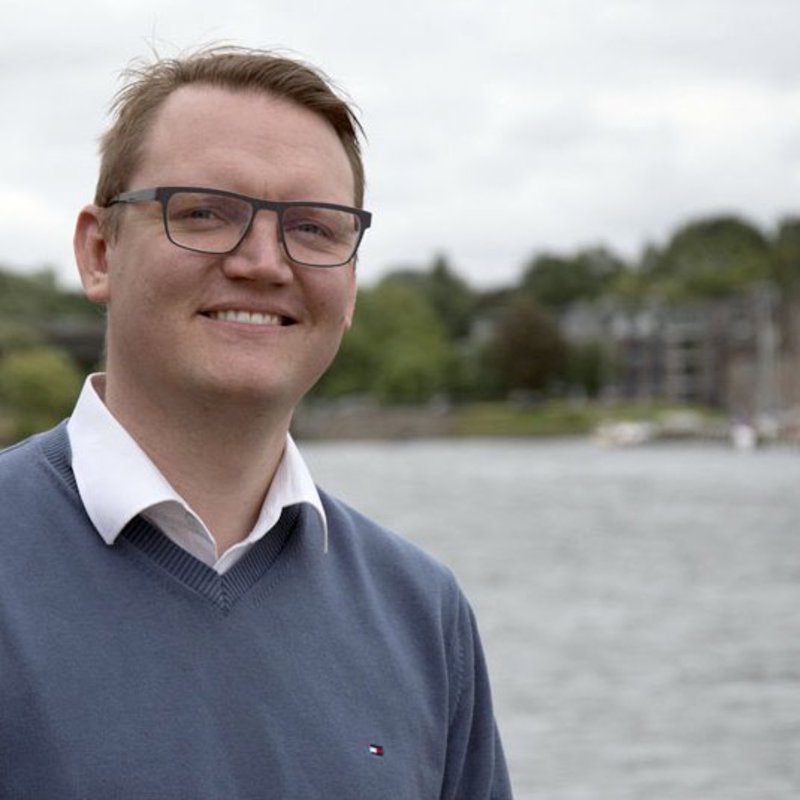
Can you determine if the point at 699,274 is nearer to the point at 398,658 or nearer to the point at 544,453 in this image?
the point at 544,453

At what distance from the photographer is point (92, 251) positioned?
99.1 inches

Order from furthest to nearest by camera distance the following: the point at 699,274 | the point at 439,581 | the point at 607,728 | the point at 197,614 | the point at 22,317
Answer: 1. the point at 699,274
2. the point at 22,317
3. the point at 607,728
4. the point at 439,581
5. the point at 197,614

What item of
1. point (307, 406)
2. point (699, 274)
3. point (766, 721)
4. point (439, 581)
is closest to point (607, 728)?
point (766, 721)

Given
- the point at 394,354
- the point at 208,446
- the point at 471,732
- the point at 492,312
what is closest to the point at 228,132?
the point at 208,446

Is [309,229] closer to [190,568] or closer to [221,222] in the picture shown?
[221,222]

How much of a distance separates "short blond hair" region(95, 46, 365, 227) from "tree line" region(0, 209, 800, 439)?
290 ft

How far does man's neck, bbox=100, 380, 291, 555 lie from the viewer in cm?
237

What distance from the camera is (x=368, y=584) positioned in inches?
100.0

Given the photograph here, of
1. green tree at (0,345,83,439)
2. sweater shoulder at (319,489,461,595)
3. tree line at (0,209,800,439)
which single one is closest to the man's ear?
sweater shoulder at (319,489,461,595)

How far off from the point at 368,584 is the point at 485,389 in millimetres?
126359

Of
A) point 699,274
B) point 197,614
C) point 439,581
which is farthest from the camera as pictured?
point 699,274

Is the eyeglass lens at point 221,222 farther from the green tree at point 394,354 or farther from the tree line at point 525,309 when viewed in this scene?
the green tree at point 394,354

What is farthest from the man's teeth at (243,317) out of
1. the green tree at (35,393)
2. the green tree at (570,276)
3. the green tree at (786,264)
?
the green tree at (570,276)

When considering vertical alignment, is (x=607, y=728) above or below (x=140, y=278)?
below
